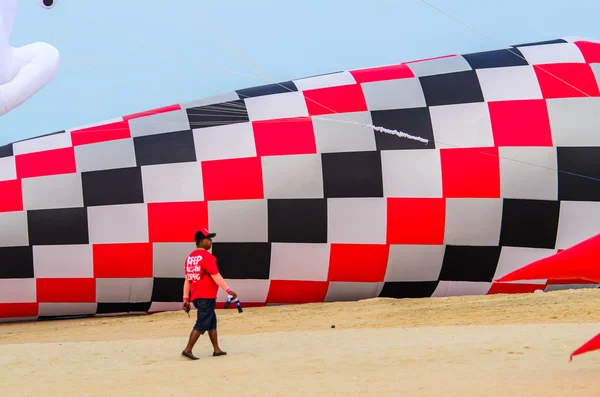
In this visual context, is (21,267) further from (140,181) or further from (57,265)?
(140,181)

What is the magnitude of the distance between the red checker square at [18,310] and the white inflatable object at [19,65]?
2077mm

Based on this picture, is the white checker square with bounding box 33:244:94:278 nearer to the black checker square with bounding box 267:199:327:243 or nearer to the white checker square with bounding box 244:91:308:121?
the black checker square with bounding box 267:199:327:243

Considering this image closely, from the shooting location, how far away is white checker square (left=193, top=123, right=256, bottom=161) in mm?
8266

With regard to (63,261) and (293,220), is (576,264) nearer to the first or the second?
(293,220)

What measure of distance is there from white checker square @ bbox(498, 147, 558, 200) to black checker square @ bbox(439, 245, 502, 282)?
Result: 0.64m

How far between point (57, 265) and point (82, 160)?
3.65 ft

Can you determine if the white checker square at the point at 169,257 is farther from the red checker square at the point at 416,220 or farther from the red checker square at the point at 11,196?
the red checker square at the point at 416,220

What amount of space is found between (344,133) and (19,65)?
3.29 metres

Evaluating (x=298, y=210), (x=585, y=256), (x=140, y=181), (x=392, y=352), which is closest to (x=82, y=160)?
(x=140, y=181)

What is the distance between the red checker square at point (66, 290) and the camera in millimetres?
8172

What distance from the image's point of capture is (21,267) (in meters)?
8.10

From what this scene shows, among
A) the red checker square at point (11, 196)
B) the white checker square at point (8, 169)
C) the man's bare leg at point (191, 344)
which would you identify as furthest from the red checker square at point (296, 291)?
the white checker square at point (8, 169)

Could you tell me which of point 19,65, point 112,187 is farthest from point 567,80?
point 19,65

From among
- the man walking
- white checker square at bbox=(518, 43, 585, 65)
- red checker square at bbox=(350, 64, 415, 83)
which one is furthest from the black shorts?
white checker square at bbox=(518, 43, 585, 65)
